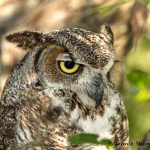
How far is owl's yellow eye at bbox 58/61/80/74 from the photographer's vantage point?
2.95 metres

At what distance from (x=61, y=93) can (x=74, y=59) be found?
22cm

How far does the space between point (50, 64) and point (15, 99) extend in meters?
0.29

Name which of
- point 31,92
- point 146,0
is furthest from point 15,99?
point 146,0

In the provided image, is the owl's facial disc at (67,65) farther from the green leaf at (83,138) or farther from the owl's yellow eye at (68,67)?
the green leaf at (83,138)

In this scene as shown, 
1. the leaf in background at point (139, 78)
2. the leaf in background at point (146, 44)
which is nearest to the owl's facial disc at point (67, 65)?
the leaf in background at point (146, 44)

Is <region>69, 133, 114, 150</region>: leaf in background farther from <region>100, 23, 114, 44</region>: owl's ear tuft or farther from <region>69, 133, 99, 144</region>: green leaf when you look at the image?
<region>100, 23, 114, 44</region>: owl's ear tuft

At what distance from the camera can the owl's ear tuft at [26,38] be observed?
3047 mm

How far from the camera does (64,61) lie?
9.73ft

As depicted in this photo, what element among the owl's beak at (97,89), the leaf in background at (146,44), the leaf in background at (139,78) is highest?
the leaf in background at (146,44)

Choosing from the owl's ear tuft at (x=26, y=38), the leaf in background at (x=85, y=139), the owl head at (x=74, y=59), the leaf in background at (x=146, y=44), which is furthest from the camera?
the owl's ear tuft at (x=26, y=38)

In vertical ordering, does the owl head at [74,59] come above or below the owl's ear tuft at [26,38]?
below

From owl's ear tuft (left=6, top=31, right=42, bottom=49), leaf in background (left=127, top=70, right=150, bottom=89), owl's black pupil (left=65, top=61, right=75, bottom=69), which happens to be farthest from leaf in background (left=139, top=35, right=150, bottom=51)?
owl's ear tuft (left=6, top=31, right=42, bottom=49)

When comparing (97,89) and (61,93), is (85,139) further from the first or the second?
(61,93)

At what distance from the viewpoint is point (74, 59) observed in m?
2.92
